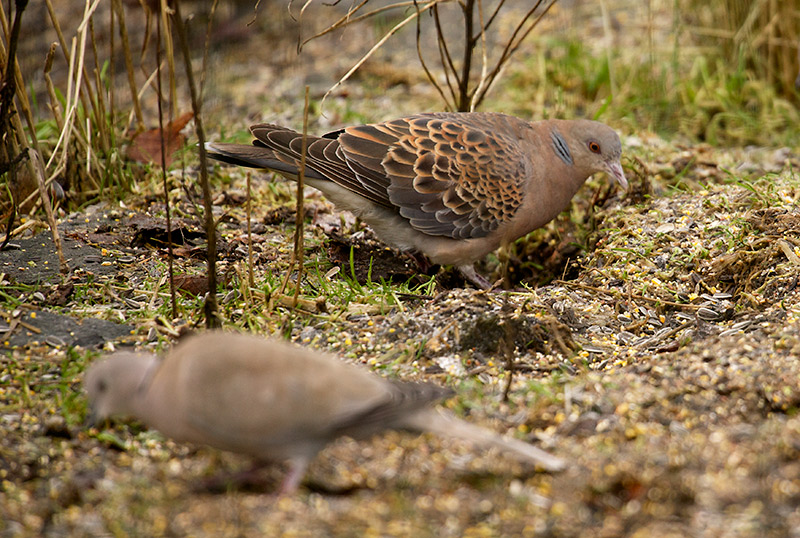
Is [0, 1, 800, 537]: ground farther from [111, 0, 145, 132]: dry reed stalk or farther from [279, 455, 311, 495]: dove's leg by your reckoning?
[111, 0, 145, 132]: dry reed stalk

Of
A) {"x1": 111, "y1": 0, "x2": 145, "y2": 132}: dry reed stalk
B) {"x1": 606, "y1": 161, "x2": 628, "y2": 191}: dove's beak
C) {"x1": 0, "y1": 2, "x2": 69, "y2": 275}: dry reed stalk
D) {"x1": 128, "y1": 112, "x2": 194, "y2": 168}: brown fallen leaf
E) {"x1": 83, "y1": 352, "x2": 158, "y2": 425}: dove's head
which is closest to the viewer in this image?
{"x1": 83, "y1": 352, "x2": 158, "y2": 425}: dove's head

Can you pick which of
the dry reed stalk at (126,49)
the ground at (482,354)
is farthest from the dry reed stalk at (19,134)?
the dry reed stalk at (126,49)

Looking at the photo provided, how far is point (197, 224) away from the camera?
15.1 ft

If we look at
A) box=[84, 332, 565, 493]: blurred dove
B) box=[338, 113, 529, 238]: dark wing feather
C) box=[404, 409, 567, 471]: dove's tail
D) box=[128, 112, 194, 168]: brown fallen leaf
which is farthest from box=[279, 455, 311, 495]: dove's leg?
box=[128, 112, 194, 168]: brown fallen leaf

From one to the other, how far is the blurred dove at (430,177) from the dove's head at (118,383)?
1.85 m

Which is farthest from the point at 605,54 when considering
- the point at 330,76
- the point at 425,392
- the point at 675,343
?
the point at 425,392

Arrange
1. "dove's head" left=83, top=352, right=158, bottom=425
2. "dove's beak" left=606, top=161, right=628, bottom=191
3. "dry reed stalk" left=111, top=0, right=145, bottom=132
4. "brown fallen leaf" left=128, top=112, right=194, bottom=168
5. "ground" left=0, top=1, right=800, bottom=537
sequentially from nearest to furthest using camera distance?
"ground" left=0, top=1, right=800, bottom=537 → "dove's head" left=83, top=352, right=158, bottom=425 → "dove's beak" left=606, top=161, right=628, bottom=191 → "dry reed stalk" left=111, top=0, right=145, bottom=132 → "brown fallen leaf" left=128, top=112, right=194, bottom=168

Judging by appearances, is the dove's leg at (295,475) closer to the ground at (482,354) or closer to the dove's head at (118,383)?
the ground at (482,354)

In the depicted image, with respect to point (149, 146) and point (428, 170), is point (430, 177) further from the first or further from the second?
point (149, 146)

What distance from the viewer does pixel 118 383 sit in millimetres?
2389

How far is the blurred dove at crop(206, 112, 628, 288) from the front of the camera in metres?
4.23

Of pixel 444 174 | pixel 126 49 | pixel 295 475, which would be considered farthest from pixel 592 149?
pixel 295 475

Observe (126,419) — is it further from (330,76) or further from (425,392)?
(330,76)

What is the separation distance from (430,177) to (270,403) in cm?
229
